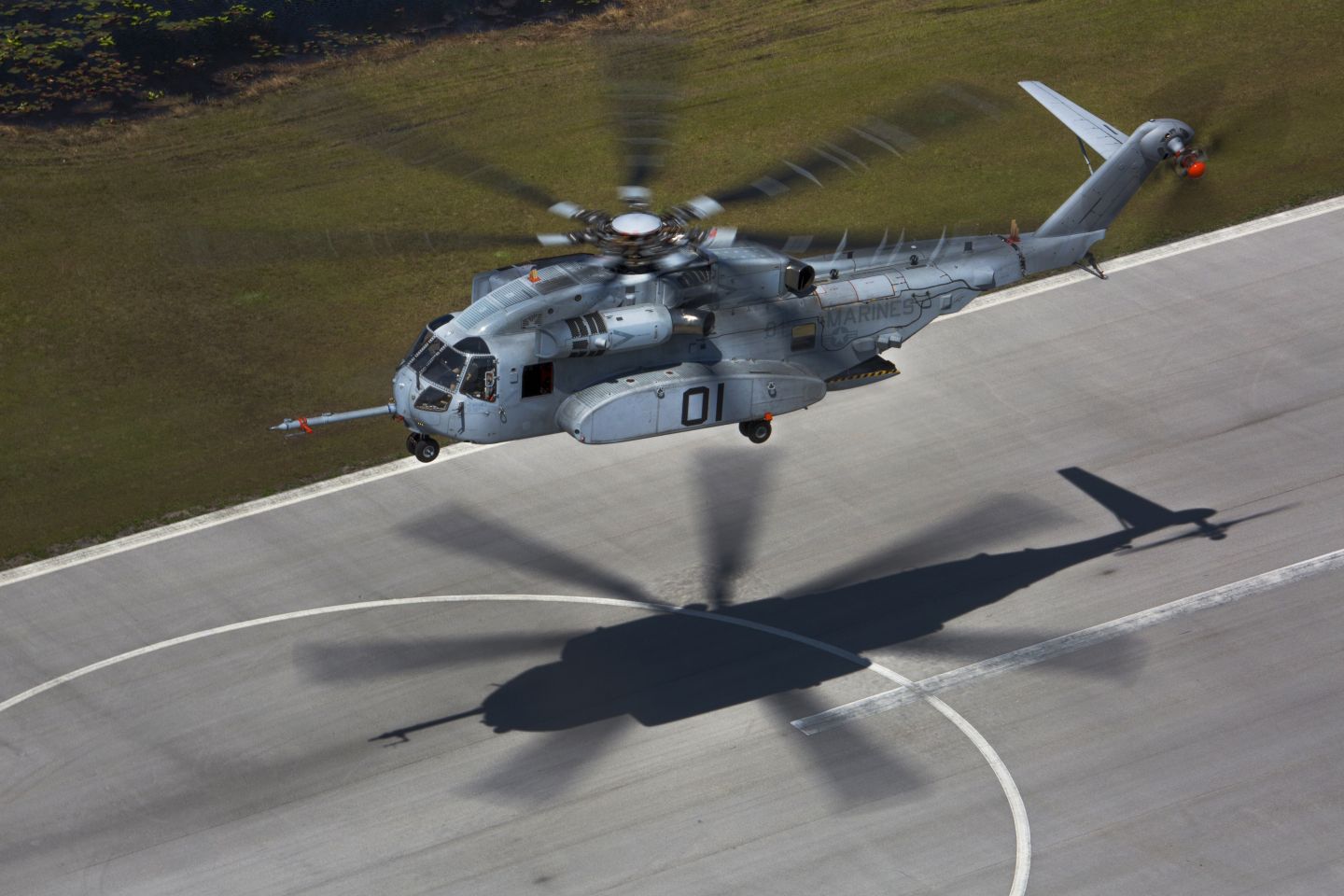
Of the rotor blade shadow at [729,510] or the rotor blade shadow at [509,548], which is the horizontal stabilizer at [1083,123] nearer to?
the rotor blade shadow at [729,510]

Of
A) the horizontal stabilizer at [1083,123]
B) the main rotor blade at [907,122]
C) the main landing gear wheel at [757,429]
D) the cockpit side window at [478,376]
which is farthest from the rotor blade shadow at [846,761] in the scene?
the main rotor blade at [907,122]

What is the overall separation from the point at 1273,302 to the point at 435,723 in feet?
92.1

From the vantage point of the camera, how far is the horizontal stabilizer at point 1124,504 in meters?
40.8

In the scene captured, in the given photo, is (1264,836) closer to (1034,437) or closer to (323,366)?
(1034,437)

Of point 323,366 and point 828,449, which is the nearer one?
point 828,449

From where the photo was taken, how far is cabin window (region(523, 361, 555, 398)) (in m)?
32.7

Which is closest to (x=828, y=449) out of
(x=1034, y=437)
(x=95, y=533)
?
(x=1034, y=437)

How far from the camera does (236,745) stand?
34.9 metres

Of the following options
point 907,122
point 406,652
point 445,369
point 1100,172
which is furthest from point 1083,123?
point 406,652

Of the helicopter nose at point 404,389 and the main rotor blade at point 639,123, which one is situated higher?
the main rotor blade at point 639,123

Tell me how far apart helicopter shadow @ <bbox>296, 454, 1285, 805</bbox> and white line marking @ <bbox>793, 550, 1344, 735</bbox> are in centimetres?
34

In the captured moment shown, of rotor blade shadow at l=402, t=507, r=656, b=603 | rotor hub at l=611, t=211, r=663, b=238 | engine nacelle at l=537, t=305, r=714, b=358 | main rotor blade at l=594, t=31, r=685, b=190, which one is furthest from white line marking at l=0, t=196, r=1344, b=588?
rotor hub at l=611, t=211, r=663, b=238

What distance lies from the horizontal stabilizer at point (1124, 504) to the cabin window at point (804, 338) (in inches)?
389

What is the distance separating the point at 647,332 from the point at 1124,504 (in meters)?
14.7
